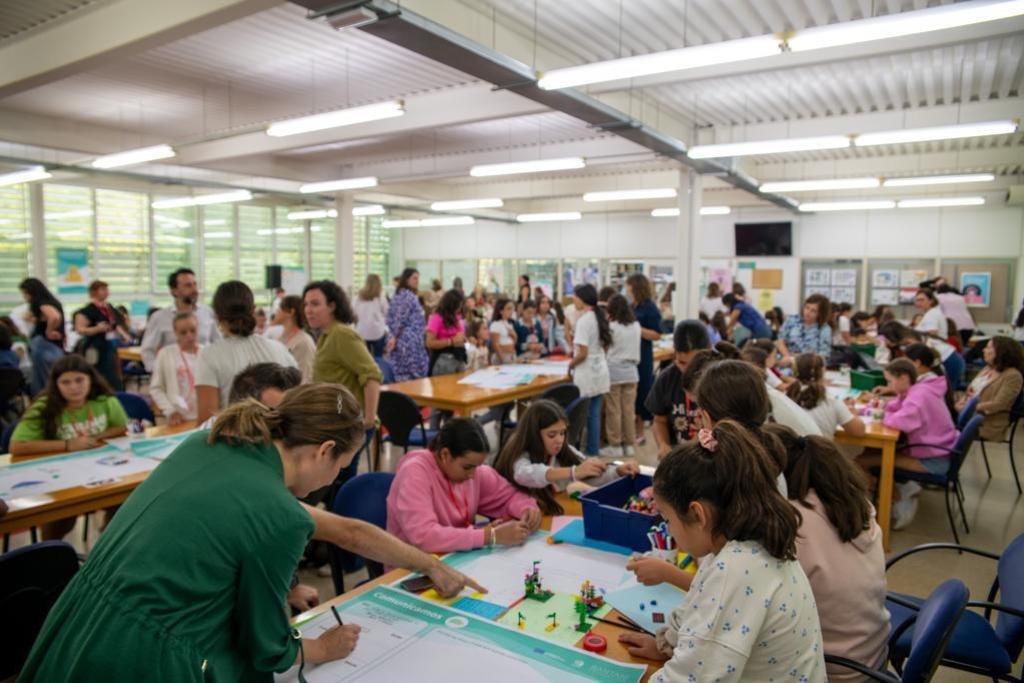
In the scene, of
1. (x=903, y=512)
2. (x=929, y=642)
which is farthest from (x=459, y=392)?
(x=929, y=642)

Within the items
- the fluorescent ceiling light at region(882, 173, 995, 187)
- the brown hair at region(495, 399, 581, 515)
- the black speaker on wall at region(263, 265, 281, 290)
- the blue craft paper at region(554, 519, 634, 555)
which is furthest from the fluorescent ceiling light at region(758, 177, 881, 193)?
the black speaker on wall at region(263, 265, 281, 290)

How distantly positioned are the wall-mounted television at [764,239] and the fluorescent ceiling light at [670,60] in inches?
384

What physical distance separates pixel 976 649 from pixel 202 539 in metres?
2.49

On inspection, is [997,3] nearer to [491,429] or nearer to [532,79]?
[532,79]

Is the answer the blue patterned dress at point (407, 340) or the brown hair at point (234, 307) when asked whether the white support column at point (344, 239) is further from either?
the brown hair at point (234, 307)

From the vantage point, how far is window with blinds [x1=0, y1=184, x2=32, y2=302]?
9953 millimetres

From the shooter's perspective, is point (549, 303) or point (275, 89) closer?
point (275, 89)

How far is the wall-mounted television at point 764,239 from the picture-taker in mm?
12883

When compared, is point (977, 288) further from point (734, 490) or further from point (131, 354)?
point (131, 354)

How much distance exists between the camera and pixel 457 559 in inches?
82.5

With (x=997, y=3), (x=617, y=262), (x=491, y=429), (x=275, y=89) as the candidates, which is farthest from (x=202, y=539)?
(x=617, y=262)

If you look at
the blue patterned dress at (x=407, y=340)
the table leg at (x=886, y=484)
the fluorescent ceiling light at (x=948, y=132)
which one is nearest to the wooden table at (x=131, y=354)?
the blue patterned dress at (x=407, y=340)

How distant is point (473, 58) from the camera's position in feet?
14.2

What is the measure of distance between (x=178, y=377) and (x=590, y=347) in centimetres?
314
